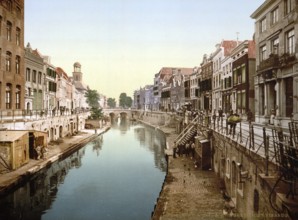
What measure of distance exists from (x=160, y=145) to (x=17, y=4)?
28082 mm

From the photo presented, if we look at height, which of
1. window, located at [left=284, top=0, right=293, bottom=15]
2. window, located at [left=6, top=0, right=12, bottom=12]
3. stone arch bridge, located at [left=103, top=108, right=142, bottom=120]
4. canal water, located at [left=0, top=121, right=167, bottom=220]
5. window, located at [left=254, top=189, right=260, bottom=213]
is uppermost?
window, located at [left=6, top=0, right=12, bottom=12]

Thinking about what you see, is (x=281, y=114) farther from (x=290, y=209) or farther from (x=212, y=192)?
(x=290, y=209)

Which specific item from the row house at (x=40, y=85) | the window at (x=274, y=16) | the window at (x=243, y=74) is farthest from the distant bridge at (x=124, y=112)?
the window at (x=274, y=16)

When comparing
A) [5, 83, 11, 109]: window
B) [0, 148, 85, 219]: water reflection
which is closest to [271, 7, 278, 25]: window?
[0, 148, 85, 219]: water reflection

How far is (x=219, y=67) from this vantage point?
1982 inches

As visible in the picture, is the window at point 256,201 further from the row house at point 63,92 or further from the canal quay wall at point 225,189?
the row house at point 63,92

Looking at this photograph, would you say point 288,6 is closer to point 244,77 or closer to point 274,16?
point 274,16

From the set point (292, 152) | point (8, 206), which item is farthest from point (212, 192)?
point (8, 206)

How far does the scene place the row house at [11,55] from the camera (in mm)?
29656

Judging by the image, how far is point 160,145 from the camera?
47.8 m

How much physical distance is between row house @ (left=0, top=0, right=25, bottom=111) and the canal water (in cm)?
854

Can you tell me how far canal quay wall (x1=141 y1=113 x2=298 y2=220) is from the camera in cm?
914

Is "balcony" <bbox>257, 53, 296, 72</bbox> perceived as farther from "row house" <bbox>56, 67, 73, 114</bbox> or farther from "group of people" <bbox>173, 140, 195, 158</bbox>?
"row house" <bbox>56, 67, 73, 114</bbox>

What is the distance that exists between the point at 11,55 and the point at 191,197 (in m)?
24.6
